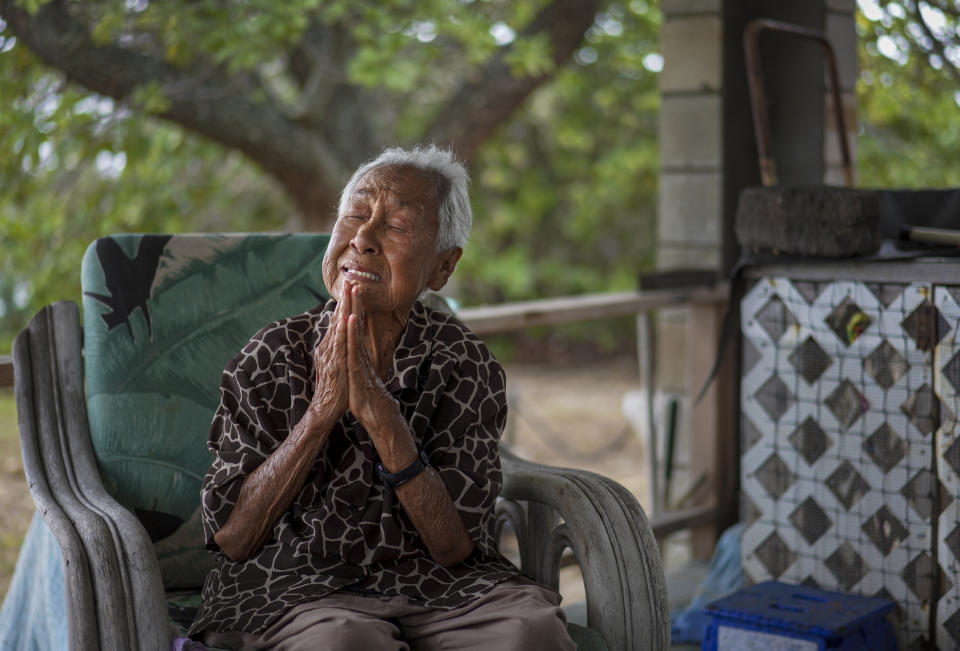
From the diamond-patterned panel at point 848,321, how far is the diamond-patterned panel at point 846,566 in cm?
55

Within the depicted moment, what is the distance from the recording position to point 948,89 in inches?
206

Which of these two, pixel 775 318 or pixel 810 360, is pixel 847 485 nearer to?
pixel 810 360

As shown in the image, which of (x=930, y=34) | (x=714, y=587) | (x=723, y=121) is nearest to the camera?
(x=714, y=587)

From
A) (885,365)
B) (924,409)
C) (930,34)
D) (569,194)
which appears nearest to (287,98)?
(569,194)

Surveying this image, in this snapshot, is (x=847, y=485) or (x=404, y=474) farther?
(x=847, y=485)

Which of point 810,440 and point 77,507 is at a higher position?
point 77,507

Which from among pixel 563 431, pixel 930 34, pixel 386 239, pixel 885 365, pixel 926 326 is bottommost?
pixel 563 431

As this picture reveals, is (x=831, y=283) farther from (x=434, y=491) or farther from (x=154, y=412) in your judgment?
(x=154, y=412)

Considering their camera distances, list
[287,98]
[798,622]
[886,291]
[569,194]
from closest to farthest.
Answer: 1. [798,622]
2. [886,291]
3. [287,98]
4. [569,194]

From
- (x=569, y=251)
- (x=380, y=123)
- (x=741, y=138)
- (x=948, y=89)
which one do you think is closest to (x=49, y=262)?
(x=380, y=123)

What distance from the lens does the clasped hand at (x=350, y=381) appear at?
1.58 m

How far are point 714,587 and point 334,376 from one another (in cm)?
192

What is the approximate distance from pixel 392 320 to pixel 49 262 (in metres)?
3.96

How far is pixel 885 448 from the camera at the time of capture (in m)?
2.55
